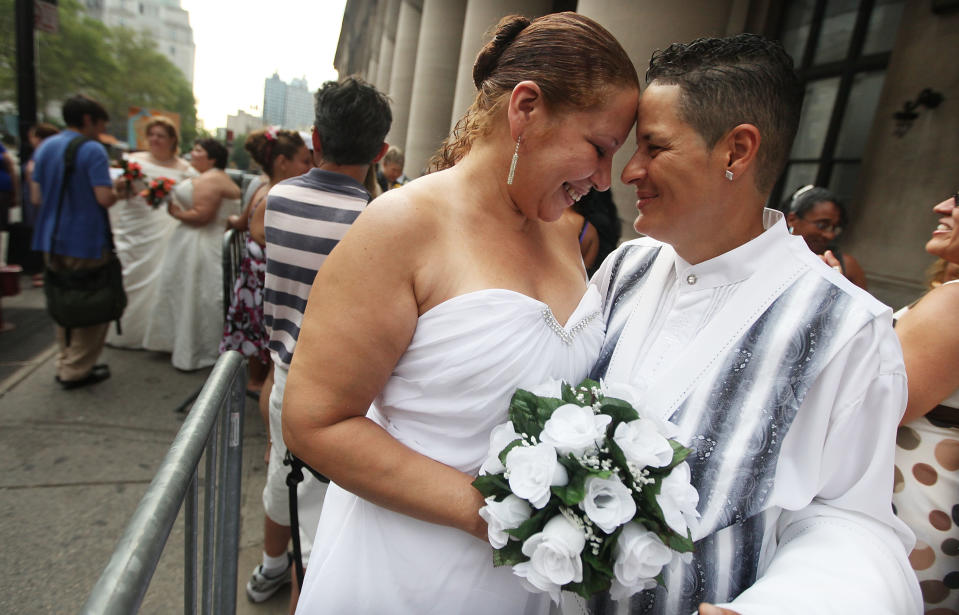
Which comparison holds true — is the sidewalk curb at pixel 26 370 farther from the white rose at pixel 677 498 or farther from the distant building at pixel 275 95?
the distant building at pixel 275 95

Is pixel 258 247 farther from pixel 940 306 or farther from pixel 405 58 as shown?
pixel 405 58

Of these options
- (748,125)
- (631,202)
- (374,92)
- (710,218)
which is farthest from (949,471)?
(631,202)

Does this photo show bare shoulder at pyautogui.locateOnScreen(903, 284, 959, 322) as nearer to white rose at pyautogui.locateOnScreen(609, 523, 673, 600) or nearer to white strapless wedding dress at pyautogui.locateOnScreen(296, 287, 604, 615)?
white strapless wedding dress at pyautogui.locateOnScreen(296, 287, 604, 615)

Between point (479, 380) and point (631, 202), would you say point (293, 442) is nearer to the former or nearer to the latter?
point (479, 380)

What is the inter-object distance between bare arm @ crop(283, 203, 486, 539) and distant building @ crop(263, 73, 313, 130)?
9746 cm

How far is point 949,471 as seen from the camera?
1639 mm

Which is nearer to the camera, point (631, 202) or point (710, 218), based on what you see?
point (710, 218)

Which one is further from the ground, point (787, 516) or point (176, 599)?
point (787, 516)

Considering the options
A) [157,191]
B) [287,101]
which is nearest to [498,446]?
[157,191]

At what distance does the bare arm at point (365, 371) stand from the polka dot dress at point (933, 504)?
1404 mm

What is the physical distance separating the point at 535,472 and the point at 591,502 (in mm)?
122

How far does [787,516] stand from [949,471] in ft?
2.53

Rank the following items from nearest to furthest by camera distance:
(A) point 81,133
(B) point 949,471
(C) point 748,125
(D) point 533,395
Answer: (D) point 533,395 < (C) point 748,125 < (B) point 949,471 < (A) point 81,133

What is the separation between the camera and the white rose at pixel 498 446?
1.16 m
